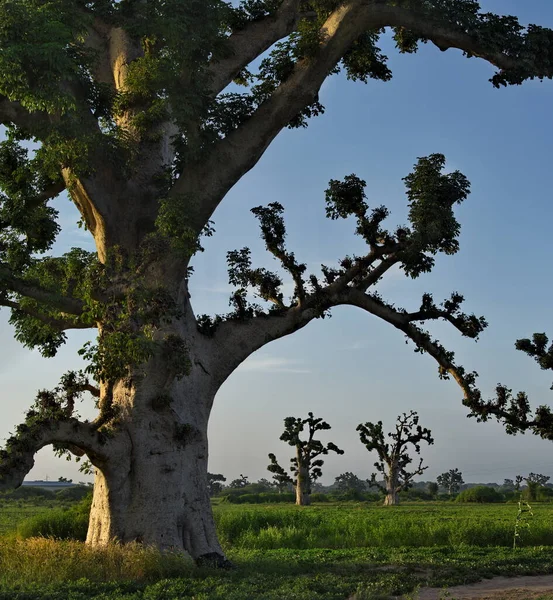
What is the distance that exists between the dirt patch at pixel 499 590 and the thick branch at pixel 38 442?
6.82m

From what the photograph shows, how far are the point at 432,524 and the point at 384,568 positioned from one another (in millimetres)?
10344

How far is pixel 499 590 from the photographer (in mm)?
12703

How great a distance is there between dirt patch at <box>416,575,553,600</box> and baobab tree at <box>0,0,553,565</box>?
491cm

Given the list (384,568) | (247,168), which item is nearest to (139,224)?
(247,168)

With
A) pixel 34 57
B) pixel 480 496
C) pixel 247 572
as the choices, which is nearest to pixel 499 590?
pixel 247 572

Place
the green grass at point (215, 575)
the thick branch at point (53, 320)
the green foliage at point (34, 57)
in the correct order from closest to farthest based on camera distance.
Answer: the green grass at point (215, 575) < the green foliage at point (34, 57) < the thick branch at point (53, 320)

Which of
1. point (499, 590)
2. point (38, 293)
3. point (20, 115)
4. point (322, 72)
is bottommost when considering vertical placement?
point (499, 590)

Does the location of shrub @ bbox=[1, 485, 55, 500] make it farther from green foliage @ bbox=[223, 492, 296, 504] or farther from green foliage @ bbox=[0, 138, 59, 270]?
green foliage @ bbox=[0, 138, 59, 270]

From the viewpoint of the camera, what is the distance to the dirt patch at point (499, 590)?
38.5 ft

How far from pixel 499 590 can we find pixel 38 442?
8581 mm

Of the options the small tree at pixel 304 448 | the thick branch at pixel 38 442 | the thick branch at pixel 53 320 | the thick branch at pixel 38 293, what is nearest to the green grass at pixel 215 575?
the thick branch at pixel 38 442

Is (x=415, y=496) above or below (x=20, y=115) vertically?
below

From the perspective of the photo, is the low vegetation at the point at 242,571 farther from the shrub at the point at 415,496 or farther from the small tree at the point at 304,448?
the shrub at the point at 415,496

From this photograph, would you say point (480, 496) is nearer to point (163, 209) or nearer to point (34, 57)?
point (163, 209)
